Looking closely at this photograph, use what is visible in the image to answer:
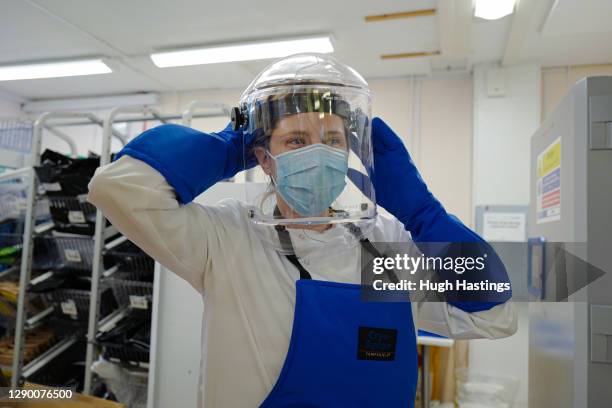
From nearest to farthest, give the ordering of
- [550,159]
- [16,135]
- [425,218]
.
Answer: [425,218] → [550,159] → [16,135]

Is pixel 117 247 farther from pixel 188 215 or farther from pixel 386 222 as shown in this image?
pixel 386 222

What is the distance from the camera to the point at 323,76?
1.07 metres

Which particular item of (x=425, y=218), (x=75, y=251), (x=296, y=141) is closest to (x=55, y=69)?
A: (x=75, y=251)

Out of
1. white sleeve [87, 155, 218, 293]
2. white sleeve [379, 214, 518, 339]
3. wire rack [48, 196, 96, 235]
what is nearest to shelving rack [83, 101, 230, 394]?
wire rack [48, 196, 96, 235]

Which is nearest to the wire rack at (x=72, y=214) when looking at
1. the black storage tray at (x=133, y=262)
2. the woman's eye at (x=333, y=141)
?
the black storage tray at (x=133, y=262)

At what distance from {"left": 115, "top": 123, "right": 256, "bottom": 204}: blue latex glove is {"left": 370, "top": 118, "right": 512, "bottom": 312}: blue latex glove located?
424 mm

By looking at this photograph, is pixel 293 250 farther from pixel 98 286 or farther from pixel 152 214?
pixel 98 286

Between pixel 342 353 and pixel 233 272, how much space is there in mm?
324

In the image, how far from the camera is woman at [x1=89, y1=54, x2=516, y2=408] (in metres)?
0.94

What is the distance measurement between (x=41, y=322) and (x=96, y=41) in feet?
7.22

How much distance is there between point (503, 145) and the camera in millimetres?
3480

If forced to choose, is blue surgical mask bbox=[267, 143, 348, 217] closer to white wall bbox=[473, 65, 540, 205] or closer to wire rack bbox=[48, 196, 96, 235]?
wire rack bbox=[48, 196, 96, 235]

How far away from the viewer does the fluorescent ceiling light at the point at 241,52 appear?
322cm

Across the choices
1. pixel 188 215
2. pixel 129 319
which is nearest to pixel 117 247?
pixel 129 319
